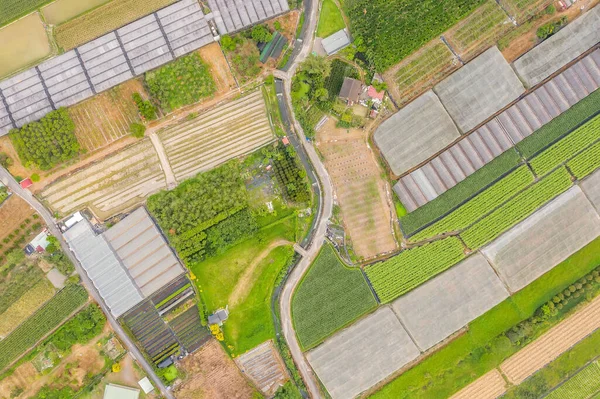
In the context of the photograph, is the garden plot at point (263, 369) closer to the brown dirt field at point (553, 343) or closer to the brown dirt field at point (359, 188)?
the brown dirt field at point (359, 188)

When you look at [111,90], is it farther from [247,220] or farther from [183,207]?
[247,220]

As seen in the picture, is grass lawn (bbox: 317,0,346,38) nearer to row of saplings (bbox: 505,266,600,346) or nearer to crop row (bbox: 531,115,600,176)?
crop row (bbox: 531,115,600,176)

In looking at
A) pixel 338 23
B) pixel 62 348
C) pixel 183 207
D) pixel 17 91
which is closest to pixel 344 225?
pixel 183 207

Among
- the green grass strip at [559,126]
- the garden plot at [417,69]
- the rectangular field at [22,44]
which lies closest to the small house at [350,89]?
the garden plot at [417,69]

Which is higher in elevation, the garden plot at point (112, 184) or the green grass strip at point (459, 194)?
the garden plot at point (112, 184)

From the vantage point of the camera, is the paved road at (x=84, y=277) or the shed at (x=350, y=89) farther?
the shed at (x=350, y=89)

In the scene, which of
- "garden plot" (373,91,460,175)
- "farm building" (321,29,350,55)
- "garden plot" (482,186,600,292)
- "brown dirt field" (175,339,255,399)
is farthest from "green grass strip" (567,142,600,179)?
"brown dirt field" (175,339,255,399)
